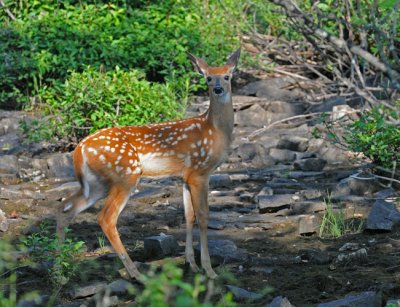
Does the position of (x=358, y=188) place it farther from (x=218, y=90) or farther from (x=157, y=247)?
(x=157, y=247)

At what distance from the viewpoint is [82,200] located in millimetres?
7820

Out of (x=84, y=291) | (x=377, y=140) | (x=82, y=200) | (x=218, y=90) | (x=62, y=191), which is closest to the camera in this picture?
(x=84, y=291)

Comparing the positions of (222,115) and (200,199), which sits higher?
(222,115)

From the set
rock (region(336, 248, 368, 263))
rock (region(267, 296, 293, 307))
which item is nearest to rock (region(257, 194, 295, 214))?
rock (region(336, 248, 368, 263))

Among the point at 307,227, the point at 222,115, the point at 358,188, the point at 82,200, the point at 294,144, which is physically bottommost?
the point at 294,144

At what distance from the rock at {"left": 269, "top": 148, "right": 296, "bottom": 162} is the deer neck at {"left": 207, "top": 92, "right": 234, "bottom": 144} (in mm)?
4141

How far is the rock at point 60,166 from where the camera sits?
1159 centimetres

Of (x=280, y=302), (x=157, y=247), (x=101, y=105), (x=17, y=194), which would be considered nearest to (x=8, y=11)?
(x=101, y=105)

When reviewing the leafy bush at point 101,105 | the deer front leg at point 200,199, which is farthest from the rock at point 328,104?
the deer front leg at point 200,199

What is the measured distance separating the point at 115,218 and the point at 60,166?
14.8ft

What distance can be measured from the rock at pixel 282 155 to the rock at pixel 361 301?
243 inches

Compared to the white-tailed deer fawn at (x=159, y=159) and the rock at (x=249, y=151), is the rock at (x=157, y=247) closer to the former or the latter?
the white-tailed deer fawn at (x=159, y=159)

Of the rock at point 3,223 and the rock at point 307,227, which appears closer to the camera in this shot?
the rock at point 307,227

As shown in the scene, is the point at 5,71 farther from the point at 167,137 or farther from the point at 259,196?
the point at 167,137
